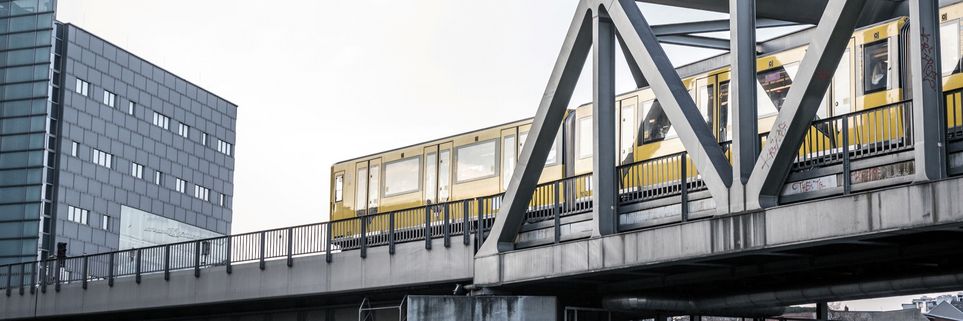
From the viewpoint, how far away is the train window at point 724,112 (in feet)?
92.7

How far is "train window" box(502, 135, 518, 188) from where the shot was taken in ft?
117

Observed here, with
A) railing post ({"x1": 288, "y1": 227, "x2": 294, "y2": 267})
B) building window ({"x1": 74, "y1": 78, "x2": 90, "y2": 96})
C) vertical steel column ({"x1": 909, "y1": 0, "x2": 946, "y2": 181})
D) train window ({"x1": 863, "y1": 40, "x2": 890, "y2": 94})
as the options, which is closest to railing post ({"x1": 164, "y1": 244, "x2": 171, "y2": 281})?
railing post ({"x1": 288, "y1": 227, "x2": 294, "y2": 267})

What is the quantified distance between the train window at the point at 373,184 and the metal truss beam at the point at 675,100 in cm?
1727

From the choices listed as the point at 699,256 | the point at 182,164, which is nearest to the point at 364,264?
the point at 699,256

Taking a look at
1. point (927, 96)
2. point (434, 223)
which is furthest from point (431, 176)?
point (927, 96)

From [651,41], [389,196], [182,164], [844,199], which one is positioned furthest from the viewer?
[182,164]

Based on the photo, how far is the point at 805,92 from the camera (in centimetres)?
1934

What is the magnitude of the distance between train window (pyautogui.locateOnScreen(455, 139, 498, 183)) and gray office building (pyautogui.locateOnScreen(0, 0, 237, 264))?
6324cm

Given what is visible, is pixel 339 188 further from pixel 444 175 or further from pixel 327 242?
pixel 327 242

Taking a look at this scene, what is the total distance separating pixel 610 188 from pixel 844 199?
6489 mm

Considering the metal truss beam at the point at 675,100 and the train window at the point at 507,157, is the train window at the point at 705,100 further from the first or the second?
the train window at the point at 507,157

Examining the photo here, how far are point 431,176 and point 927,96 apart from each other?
74.1ft

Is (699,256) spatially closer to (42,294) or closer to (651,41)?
(651,41)

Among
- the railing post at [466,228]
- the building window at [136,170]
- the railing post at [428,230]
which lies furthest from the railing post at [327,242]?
the building window at [136,170]
